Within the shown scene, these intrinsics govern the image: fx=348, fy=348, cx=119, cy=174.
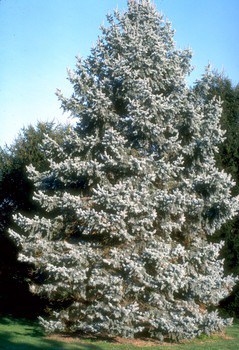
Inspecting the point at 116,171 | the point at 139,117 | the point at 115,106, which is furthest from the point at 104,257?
the point at 115,106

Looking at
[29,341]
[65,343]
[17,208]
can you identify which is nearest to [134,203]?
[65,343]

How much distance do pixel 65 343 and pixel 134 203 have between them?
4.52 metres

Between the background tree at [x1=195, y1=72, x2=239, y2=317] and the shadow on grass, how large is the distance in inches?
283

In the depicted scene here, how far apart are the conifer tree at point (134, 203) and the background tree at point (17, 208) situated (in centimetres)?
585

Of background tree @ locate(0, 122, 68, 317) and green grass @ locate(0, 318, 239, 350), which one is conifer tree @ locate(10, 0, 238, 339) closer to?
green grass @ locate(0, 318, 239, 350)

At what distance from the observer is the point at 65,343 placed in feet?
33.0

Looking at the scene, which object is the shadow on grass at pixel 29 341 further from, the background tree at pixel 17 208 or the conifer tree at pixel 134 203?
the background tree at pixel 17 208

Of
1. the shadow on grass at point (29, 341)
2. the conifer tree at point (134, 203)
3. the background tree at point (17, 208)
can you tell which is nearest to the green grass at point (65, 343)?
the shadow on grass at point (29, 341)

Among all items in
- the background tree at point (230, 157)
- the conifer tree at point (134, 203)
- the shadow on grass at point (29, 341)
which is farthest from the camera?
the background tree at point (230, 157)

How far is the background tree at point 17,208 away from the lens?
17.8 metres

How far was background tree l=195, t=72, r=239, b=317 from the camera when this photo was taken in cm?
1445

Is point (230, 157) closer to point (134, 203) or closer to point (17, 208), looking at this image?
point (134, 203)

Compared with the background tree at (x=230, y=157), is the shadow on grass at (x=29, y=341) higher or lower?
lower

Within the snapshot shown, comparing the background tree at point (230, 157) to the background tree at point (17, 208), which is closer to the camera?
the background tree at point (230, 157)
